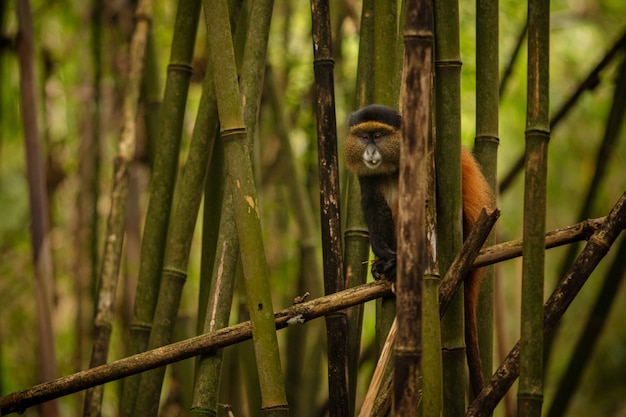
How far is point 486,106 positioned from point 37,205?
1796 millimetres

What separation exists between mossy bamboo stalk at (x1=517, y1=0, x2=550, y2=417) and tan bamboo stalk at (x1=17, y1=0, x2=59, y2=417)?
72.2 inches

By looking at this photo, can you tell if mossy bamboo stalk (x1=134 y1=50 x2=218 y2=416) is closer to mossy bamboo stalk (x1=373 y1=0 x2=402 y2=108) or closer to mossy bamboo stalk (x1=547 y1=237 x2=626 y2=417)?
mossy bamboo stalk (x1=373 y1=0 x2=402 y2=108)

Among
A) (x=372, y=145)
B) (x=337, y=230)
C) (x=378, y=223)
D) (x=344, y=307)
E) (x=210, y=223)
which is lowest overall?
(x=344, y=307)

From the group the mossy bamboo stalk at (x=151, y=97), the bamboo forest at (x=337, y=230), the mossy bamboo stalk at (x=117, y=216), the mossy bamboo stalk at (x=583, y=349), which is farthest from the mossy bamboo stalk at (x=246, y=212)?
the mossy bamboo stalk at (x=583, y=349)

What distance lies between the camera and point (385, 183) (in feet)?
10.7

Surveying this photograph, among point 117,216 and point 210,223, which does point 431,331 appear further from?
point 117,216

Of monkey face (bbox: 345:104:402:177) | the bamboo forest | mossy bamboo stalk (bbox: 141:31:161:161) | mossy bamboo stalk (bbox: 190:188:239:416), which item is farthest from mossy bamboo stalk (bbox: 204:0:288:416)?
mossy bamboo stalk (bbox: 141:31:161:161)

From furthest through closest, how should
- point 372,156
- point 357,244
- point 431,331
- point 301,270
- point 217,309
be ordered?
point 301,270, point 372,156, point 357,244, point 217,309, point 431,331

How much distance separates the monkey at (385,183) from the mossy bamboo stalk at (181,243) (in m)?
0.55

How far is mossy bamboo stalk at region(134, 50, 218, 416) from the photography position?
275 cm

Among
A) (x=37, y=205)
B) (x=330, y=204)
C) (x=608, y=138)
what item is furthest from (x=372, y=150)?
(x=37, y=205)

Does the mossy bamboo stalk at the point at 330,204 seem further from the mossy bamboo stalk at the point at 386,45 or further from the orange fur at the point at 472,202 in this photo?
the orange fur at the point at 472,202

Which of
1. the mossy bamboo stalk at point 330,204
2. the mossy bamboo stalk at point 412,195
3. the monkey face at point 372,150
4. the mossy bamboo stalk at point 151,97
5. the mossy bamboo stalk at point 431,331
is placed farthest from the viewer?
the mossy bamboo stalk at point 151,97

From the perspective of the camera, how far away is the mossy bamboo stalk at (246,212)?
2.29 metres
